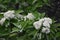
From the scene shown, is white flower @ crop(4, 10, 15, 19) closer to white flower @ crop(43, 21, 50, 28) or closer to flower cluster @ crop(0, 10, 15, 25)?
flower cluster @ crop(0, 10, 15, 25)

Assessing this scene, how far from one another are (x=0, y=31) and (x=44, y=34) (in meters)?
0.43

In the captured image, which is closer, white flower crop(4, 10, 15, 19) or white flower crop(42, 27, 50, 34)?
white flower crop(42, 27, 50, 34)

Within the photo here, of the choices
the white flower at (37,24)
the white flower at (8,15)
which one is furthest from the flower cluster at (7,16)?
the white flower at (37,24)

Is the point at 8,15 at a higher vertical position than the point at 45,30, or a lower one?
higher

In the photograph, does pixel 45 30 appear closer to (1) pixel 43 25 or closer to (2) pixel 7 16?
(1) pixel 43 25

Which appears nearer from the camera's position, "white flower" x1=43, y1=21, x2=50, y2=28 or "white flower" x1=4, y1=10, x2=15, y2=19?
"white flower" x1=43, y1=21, x2=50, y2=28

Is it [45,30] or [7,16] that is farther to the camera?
[7,16]

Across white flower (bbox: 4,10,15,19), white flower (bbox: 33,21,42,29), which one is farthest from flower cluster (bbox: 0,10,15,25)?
white flower (bbox: 33,21,42,29)

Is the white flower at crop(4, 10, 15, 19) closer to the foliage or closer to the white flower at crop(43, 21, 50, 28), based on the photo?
the foliage

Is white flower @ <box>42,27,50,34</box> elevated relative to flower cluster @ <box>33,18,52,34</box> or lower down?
lower down

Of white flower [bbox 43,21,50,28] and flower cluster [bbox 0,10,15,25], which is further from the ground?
flower cluster [bbox 0,10,15,25]

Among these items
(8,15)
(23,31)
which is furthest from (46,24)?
(8,15)

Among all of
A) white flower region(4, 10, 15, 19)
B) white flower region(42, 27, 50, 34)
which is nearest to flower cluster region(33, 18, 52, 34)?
white flower region(42, 27, 50, 34)

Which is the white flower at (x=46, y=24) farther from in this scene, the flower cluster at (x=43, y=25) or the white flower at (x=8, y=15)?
the white flower at (x=8, y=15)
